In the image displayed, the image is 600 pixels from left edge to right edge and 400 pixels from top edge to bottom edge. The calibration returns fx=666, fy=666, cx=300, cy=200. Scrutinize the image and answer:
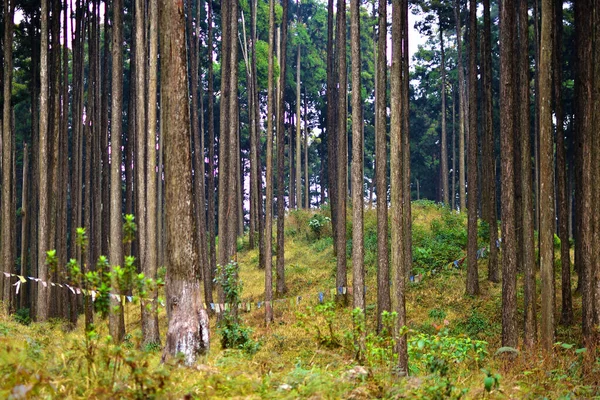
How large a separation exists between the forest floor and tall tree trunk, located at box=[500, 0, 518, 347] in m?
0.80

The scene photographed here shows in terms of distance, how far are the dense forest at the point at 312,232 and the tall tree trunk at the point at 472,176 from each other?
0.07m

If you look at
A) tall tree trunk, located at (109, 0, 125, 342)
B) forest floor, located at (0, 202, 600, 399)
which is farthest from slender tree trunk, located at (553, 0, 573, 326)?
tall tree trunk, located at (109, 0, 125, 342)

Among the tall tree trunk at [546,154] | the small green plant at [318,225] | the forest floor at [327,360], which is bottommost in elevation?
the forest floor at [327,360]

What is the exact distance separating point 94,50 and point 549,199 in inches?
699

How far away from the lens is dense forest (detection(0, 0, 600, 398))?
7934mm

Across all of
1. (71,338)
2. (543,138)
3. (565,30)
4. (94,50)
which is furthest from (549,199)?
(94,50)

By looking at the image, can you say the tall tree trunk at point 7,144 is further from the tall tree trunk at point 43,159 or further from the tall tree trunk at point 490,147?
the tall tree trunk at point 490,147

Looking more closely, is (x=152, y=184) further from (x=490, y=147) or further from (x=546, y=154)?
(x=490, y=147)

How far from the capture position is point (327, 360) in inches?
484

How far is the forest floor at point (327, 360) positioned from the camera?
5953mm

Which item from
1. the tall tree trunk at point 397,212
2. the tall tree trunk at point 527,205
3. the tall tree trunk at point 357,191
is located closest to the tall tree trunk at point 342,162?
the tall tree trunk at point 357,191

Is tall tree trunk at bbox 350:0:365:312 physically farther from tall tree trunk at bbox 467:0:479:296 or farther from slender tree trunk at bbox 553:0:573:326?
tall tree trunk at bbox 467:0:479:296

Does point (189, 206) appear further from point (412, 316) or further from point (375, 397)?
point (412, 316)

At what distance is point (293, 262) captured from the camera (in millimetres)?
29562
